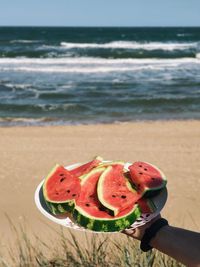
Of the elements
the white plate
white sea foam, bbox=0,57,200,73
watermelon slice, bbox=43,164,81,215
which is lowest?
white sea foam, bbox=0,57,200,73

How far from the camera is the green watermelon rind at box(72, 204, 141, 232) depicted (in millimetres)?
1794

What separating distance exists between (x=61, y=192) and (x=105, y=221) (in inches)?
8.2

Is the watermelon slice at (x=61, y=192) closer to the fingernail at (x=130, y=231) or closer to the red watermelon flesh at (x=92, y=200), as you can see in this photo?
the red watermelon flesh at (x=92, y=200)

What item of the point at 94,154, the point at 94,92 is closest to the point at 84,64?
the point at 94,92

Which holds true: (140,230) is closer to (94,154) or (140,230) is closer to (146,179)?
(146,179)

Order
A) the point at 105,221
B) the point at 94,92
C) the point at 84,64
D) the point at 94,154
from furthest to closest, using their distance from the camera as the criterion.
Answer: the point at 84,64
the point at 94,92
the point at 94,154
the point at 105,221

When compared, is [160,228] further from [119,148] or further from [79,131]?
[79,131]

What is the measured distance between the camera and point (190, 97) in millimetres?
15883

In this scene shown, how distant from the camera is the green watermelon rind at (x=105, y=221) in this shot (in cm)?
179

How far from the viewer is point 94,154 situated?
913 cm

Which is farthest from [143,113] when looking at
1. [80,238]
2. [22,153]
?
[80,238]

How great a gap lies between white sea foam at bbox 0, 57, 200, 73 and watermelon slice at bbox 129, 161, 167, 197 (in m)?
22.3

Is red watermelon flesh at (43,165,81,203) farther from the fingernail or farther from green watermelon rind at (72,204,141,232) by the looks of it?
the fingernail

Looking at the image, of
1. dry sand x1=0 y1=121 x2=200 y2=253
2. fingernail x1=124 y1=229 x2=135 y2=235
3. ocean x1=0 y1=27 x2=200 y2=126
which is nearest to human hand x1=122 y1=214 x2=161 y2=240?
fingernail x1=124 y1=229 x2=135 y2=235
